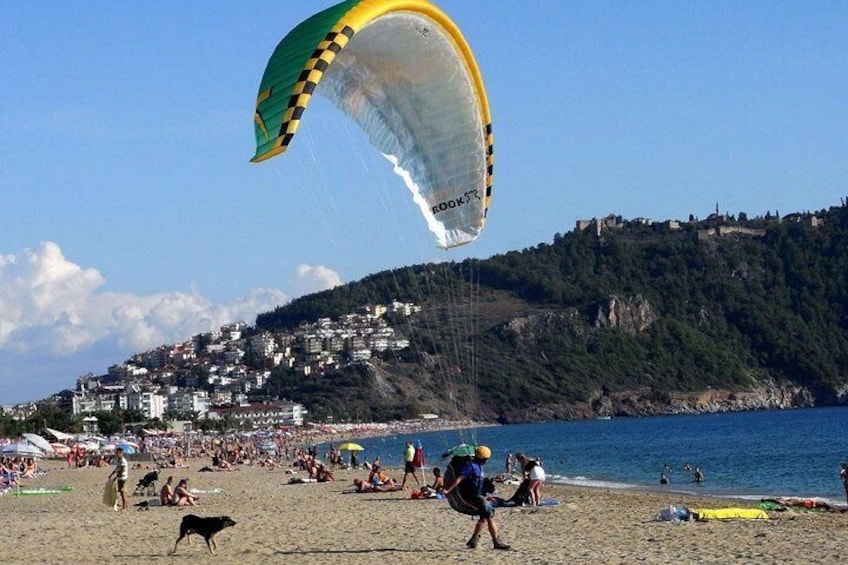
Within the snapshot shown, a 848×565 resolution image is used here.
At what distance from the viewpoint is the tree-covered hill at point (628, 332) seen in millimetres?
139000

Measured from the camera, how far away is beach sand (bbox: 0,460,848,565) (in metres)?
12.8

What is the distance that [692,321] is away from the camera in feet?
507

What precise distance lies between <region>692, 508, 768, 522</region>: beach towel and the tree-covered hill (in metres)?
103

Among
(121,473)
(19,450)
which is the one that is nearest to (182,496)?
(121,473)

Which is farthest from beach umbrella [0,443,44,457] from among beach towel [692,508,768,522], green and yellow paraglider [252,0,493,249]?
beach towel [692,508,768,522]

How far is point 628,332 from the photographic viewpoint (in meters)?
148

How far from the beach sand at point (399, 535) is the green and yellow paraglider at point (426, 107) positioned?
11.8ft

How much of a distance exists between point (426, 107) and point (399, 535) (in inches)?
193

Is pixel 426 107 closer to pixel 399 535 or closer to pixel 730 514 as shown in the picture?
pixel 399 535

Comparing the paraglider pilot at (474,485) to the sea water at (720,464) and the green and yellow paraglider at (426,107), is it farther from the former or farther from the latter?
the green and yellow paraglider at (426,107)

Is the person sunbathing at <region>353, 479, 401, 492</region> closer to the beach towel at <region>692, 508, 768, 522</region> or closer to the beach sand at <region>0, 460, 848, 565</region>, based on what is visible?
the beach sand at <region>0, 460, 848, 565</region>

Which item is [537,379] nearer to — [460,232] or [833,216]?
[833,216]

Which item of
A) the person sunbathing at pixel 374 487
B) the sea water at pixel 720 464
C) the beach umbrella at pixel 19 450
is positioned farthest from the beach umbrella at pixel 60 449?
the person sunbathing at pixel 374 487

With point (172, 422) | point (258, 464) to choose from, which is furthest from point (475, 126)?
point (172, 422)
